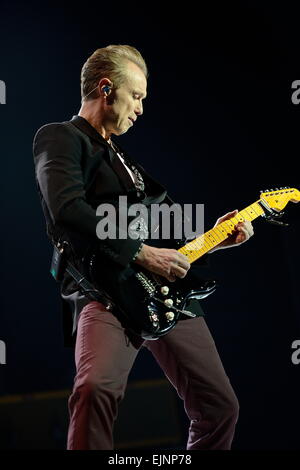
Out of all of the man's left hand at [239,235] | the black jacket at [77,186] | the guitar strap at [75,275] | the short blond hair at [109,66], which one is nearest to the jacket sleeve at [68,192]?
the black jacket at [77,186]

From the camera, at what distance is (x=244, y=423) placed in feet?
10.7

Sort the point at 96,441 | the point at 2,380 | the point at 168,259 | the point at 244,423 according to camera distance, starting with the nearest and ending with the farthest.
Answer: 1. the point at 96,441
2. the point at 168,259
3. the point at 2,380
4. the point at 244,423

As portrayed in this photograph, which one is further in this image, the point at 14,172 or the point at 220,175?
the point at 220,175

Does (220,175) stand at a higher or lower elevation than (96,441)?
higher

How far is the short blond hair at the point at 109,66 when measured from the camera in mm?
1849

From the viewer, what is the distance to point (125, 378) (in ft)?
5.04

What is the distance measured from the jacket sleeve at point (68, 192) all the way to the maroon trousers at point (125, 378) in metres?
0.21

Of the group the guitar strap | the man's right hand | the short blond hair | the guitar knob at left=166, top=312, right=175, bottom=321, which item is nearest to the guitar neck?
the man's right hand

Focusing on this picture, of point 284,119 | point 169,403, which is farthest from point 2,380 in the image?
point 284,119

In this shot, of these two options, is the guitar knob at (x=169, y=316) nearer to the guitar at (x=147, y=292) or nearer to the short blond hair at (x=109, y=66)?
the guitar at (x=147, y=292)

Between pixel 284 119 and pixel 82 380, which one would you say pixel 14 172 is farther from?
pixel 82 380

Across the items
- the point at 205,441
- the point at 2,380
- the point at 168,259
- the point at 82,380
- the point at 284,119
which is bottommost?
the point at 2,380

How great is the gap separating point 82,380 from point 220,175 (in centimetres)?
232
